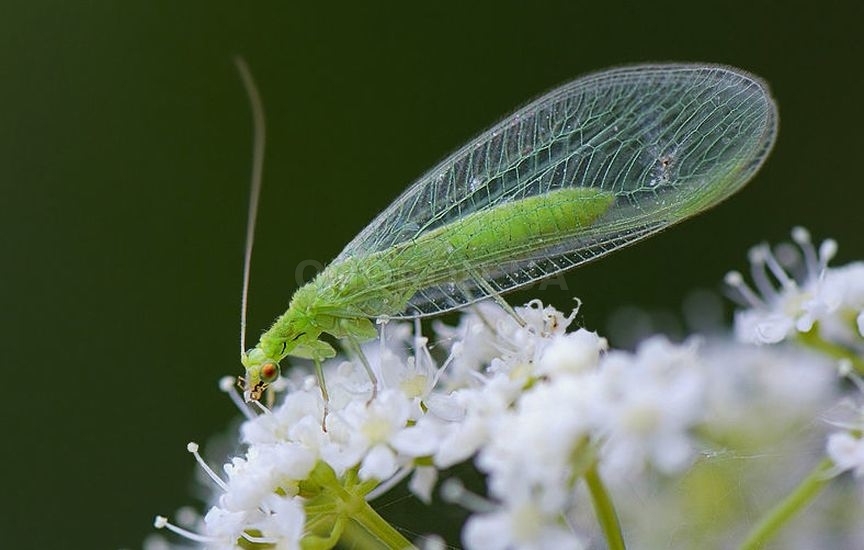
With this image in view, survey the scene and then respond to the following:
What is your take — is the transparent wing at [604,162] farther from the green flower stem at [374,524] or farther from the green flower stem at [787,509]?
the green flower stem at [787,509]

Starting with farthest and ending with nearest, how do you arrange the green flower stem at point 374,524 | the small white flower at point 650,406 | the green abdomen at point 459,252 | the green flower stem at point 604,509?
1. the green abdomen at point 459,252
2. the green flower stem at point 374,524
3. the green flower stem at point 604,509
4. the small white flower at point 650,406

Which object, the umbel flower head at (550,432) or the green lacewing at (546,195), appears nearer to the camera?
the umbel flower head at (550,432)

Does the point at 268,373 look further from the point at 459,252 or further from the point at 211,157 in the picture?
the point at 211,157

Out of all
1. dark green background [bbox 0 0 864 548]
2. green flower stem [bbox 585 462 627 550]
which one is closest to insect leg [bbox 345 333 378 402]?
green flower stem [bbox 585 462 627 550]

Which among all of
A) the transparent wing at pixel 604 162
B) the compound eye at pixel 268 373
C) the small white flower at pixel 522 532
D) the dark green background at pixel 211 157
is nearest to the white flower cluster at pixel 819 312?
the transparent wing at pixel 604 162

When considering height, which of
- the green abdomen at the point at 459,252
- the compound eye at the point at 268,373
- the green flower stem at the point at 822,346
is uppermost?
the green abdomen at the point at 459,252

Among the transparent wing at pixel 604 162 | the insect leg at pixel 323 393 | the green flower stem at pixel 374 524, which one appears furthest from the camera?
the transparent wing at pixel 604 162

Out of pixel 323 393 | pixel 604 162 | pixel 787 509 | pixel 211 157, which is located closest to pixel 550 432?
pixel 787 509
